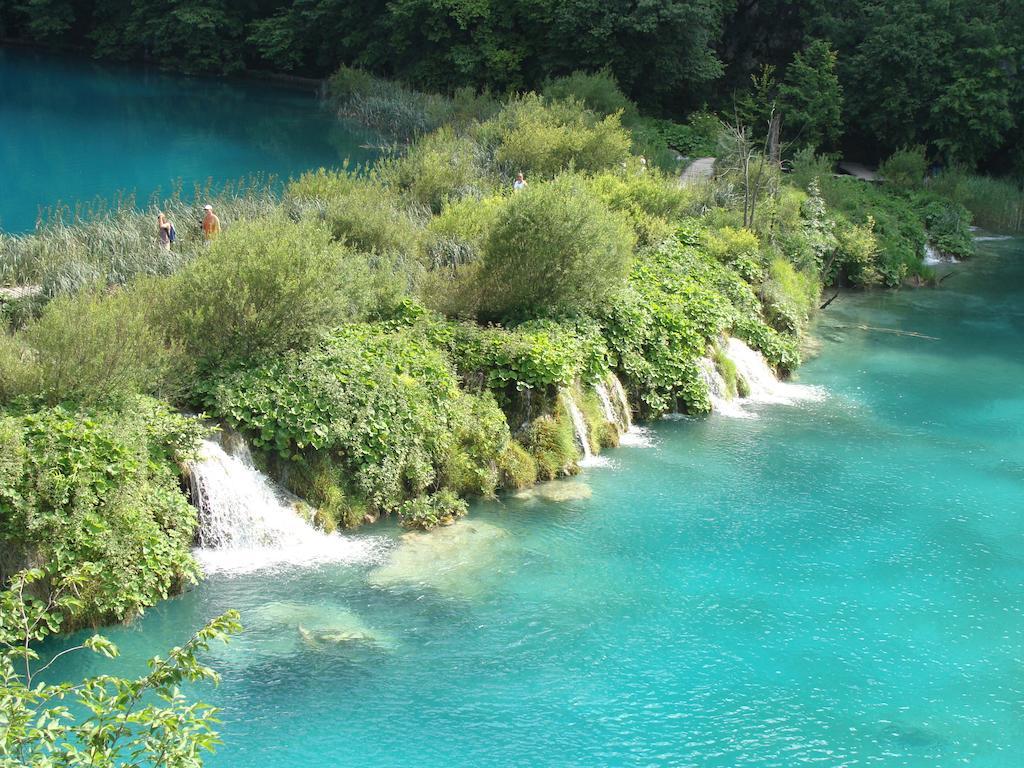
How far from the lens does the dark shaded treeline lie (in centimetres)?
4012

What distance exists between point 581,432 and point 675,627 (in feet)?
16.8

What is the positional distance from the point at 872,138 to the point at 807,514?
32.7 m

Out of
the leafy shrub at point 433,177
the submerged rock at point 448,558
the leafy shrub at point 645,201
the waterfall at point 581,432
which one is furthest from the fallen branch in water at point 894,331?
the submerged rock at point 448,558

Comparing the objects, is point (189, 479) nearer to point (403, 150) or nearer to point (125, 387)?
point (125, 387)

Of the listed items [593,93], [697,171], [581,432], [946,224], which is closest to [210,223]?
[581,432]

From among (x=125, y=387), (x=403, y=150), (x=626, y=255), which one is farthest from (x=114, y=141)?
(x=125, y=387)

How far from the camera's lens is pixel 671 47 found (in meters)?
44.7

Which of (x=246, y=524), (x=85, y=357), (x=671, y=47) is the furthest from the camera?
(x=671, y=47)

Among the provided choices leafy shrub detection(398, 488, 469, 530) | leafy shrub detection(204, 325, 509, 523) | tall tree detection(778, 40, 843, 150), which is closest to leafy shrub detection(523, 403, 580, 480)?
leafy shrub detection(204, 325, 509, 523)

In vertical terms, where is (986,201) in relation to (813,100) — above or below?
below

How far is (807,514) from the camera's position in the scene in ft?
52.9

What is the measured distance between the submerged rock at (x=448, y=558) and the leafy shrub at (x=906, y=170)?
2817cm

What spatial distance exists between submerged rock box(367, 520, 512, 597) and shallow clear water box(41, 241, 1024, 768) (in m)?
0.04

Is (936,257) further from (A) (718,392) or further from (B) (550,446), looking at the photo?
(B) (550,446)
